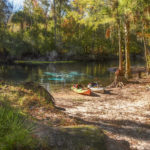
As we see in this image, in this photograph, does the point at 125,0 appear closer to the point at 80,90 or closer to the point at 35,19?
the point at 80,90

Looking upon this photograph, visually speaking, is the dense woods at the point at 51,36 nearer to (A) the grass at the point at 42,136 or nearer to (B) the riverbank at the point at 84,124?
(B) the riverbank at the point at 84,124

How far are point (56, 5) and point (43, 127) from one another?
63950 mm

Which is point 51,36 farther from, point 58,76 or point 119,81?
point 119,81

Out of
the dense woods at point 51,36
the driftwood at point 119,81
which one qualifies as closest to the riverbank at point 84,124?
the driftwood at point 119,81

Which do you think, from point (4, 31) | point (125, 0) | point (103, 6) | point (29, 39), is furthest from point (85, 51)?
point (125, 0)

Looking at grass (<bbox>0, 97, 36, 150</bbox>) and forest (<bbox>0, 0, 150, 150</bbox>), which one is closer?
grass (<bbox>0, 97, 36, 150</bbox>)

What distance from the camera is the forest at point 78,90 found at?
11.4 feet

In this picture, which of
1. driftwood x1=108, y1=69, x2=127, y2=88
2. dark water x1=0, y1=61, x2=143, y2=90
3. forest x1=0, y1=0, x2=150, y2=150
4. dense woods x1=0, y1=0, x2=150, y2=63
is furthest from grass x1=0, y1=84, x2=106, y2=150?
dense woods x1=0, y1=0, x2=150, y2=63

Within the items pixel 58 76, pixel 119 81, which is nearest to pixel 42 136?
pixel 119 81

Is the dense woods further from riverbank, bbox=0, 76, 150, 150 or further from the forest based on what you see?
riverbank, bbox=0, 76, 150, 150

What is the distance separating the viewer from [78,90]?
15977 mm

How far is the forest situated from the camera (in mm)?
3473

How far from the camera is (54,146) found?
3.19 metres

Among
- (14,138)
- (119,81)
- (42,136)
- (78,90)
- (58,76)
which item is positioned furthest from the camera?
(58,76)
